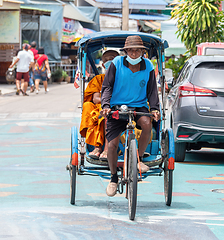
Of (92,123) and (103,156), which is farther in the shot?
(92,123)

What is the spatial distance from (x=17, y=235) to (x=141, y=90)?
6.90 ft

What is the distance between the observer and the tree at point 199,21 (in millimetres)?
20438

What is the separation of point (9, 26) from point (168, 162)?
73.0ft

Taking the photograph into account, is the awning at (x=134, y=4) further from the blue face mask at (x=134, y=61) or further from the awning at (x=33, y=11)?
the blue face mask at (x=134, y=61)

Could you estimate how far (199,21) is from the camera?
20469 mm

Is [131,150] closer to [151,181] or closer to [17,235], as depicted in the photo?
[17,235]

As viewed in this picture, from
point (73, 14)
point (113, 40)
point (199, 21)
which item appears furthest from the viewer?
point (73, 14)

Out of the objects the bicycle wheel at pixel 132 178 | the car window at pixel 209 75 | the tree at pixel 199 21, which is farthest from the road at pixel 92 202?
the tree at pixel 199 21

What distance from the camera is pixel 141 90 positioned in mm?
5859

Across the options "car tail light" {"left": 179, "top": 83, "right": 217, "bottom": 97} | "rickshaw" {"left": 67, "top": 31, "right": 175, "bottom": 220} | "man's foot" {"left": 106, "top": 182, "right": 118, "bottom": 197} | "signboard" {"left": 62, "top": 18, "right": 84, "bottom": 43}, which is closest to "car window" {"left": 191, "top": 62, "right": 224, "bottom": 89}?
"car tail light" {"left": 179, "top": 83, "right": 217, "bottom": 97}

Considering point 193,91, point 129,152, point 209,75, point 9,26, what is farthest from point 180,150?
point 9,26

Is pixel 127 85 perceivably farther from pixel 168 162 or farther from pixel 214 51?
pixel 214 51

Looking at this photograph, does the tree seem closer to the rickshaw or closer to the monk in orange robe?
the rickshaw

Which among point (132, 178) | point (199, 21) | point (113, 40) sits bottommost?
point (132, 178)
